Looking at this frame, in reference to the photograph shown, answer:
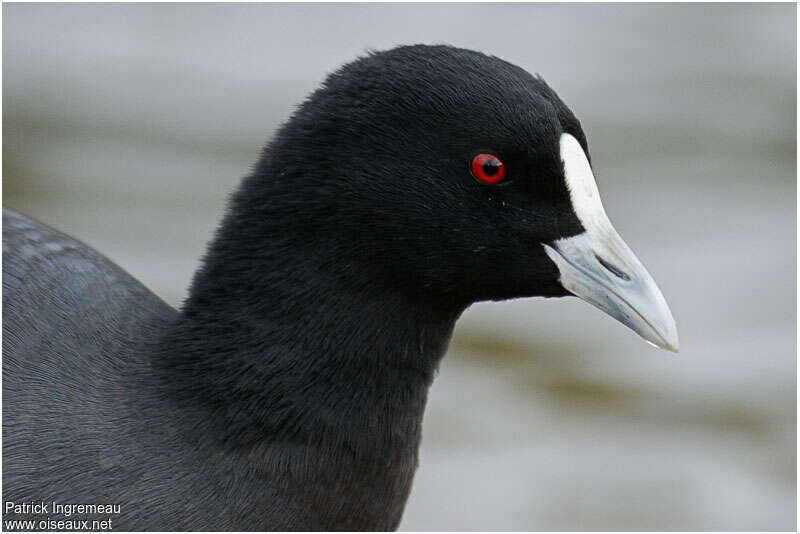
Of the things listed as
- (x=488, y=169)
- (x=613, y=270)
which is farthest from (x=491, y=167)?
(x=613, y=270)

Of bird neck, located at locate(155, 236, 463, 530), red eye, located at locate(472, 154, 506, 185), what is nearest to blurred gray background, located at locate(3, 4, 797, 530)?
bird neck, located at locate(155, 236, 463, 530)

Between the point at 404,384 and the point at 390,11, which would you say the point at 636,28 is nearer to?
the point at 390,11

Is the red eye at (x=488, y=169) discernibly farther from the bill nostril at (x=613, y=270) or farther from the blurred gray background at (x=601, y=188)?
the blurred gray background at (x=601, y=188)

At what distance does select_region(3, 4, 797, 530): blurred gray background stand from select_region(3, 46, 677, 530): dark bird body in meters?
A: 2.28

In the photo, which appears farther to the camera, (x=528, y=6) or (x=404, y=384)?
(x=528, y=6)

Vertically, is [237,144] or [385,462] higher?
[237,144]

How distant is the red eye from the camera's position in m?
3.13

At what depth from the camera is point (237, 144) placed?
705cm

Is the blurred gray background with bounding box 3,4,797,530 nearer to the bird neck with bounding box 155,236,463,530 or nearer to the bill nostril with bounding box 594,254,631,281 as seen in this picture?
the bird neck with bounding box 155,236,463,530

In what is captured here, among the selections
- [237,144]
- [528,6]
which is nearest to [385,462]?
[237,144]

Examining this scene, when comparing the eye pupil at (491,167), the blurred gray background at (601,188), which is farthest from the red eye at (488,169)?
the blurred gray background at (601,188)

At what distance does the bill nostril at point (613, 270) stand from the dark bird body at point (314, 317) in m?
0.02

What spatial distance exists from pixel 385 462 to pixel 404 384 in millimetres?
190

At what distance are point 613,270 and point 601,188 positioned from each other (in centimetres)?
368
